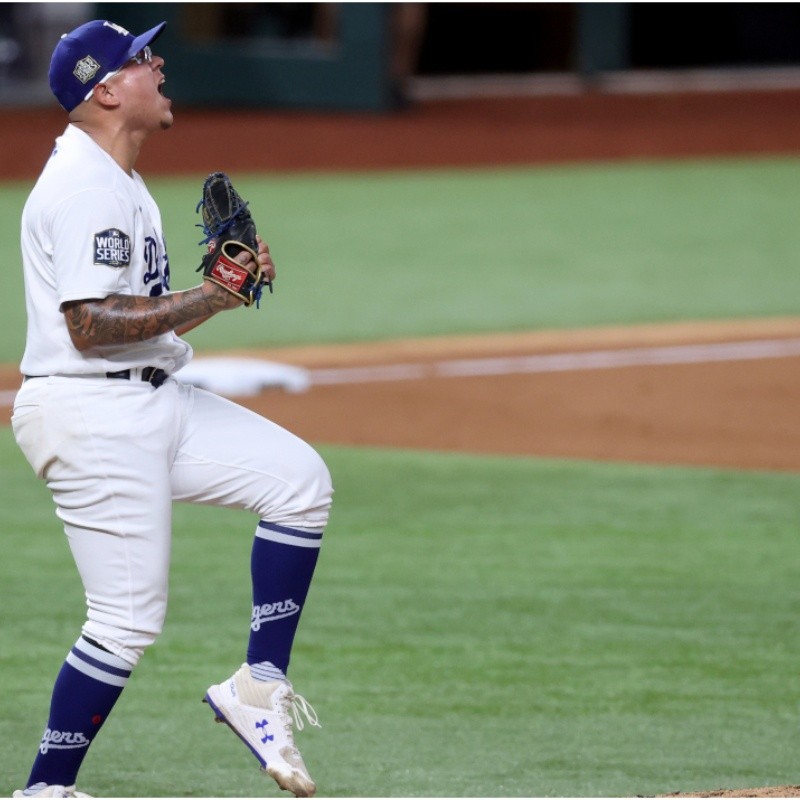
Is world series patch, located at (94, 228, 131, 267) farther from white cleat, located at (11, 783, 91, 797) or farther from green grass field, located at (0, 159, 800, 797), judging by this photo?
green grass field, located at (0, 159, 800, 797)

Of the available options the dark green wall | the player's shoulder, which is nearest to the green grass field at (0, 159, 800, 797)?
the player's shoulder

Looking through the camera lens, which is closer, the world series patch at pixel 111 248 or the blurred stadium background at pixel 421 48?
the world series patch at pixel 111 248

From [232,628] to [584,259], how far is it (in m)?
9.70

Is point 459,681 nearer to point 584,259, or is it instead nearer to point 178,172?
point 584,259

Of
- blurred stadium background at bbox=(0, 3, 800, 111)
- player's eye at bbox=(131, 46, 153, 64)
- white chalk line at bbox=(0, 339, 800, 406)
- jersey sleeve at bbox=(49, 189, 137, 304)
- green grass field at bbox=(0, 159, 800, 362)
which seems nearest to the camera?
jersey sleeve at bbox=(49, 189, 137, 304)

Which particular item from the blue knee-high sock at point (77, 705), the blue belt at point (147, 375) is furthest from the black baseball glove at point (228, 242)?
the blue knee-high sock at point (77, 705)

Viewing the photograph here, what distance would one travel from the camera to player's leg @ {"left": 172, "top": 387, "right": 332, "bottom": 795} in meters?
3.91

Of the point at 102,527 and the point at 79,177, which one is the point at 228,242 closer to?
the point at 79,177

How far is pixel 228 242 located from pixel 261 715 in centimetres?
114

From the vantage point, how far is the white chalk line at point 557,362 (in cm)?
1032

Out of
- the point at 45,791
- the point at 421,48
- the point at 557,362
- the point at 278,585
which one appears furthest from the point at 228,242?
the point at 421,48

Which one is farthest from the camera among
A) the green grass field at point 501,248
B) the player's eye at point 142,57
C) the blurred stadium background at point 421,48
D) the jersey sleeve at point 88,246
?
the blurred stadium background at point 421,48

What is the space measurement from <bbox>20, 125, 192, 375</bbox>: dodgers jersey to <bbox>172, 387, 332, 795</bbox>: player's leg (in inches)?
8.5

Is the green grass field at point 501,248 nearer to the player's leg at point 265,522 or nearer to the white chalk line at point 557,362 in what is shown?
the white chalk line at point 557,362
